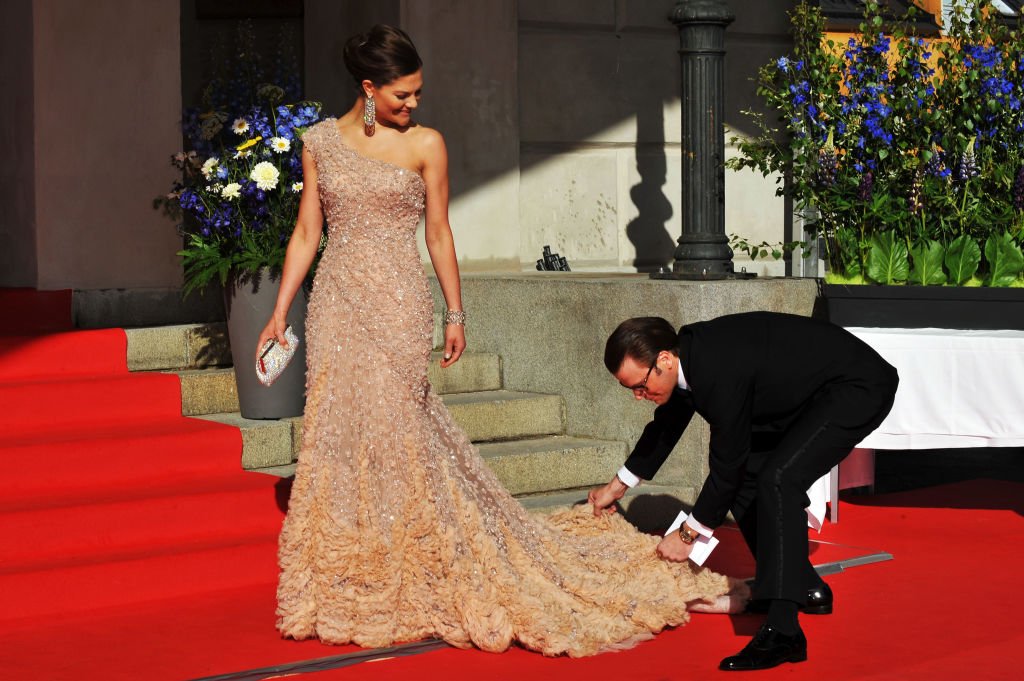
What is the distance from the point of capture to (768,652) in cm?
516

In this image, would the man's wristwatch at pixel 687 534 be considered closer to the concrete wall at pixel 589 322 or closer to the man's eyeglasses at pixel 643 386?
the man's eyeglasses at pixel 643 386

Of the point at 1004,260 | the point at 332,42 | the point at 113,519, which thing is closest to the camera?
the point at 113,519

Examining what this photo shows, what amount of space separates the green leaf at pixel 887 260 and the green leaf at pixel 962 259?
0.21 metres

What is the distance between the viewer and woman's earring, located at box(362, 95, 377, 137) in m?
5.75

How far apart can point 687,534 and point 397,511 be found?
105cm

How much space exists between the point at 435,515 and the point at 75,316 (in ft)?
11.6

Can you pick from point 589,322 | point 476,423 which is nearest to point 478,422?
point 476,423

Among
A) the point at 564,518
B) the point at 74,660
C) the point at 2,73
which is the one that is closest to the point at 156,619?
the point at 74,660

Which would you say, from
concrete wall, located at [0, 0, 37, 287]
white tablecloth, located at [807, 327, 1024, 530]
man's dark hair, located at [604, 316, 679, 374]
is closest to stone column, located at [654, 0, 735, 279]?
white tablecloth, located at [807, 327, 1024, 530]

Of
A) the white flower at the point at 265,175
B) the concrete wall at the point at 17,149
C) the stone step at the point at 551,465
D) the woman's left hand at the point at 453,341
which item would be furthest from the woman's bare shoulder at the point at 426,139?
the concrete wall at the point at 17,149

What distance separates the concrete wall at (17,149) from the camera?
27.7 ft

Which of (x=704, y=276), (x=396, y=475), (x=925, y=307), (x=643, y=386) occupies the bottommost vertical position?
(x=396, y=475)

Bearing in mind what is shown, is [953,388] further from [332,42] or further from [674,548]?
[332,42]

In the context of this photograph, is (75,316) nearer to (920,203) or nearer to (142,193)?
(142,193)
